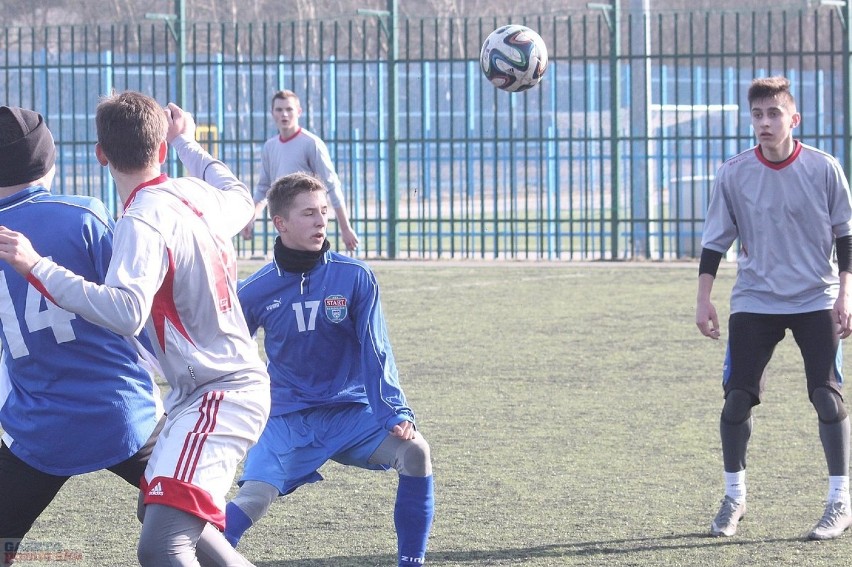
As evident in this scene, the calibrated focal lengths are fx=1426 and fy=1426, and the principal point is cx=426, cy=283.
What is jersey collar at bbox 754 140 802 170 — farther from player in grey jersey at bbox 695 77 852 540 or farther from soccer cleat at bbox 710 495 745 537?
soccer cleat at bbox 710 495 745 537

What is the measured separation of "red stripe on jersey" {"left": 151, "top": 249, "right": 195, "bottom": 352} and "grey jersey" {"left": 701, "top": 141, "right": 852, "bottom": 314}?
272cm

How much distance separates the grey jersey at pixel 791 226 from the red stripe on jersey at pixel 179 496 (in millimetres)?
2781

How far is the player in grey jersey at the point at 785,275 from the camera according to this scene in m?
5.53

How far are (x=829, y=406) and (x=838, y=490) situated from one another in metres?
0.32

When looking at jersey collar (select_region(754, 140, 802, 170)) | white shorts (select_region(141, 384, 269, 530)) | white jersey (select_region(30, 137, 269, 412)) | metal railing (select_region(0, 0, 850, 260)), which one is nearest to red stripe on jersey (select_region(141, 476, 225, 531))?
white shorts (select_region(141, 384, 269, 530))

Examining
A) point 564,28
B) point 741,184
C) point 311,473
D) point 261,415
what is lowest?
point 311,473

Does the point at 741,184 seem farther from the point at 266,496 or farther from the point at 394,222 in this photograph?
the point at 394,222

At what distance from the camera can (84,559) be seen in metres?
5.07

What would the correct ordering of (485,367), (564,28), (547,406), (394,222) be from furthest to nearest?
1. (564,28)
2. (394,222)
3. (485,367)
4. (547,406)

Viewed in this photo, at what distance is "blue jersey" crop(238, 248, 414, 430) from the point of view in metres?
4.82

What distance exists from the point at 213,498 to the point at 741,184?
2.88 metres

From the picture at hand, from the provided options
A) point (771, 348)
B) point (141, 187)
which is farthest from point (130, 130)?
point (771, 348)

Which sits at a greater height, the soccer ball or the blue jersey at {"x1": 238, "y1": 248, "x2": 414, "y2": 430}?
the soccer ball

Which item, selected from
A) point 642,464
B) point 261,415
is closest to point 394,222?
point 642,464
